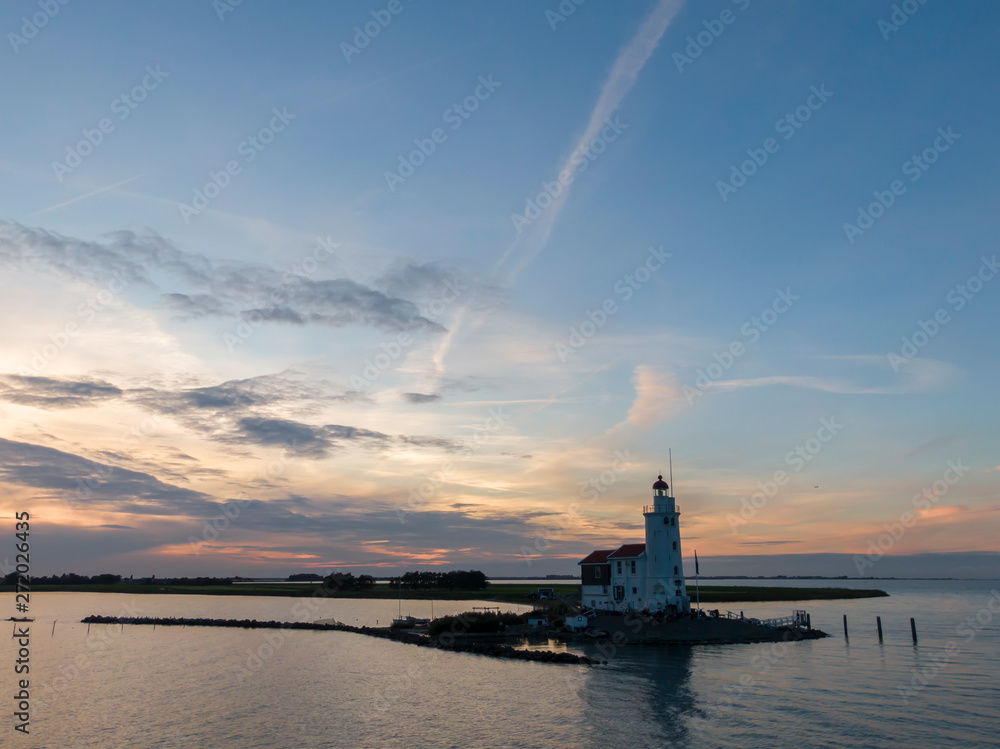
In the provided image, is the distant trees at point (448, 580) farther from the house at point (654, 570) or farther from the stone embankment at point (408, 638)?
the house at point (654, 570)

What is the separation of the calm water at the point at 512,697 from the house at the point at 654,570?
943 centimetres

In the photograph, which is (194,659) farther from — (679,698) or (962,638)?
(962,638)

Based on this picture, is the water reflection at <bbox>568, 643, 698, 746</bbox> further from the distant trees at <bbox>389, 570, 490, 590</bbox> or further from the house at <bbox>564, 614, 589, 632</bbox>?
the distant trees at <bbox>389, 570, 490, 590</bbox>

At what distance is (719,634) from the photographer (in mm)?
65875

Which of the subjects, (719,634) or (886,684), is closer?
(886,684)

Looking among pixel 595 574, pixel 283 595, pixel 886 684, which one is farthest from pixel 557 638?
pixel 283 595

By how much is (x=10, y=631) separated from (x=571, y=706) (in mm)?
94714

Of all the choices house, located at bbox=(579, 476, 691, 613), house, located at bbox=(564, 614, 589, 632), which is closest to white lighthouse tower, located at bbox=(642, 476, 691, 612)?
house, located at bbox=(579, 476, 691, 613)

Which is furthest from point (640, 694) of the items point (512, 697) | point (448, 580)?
point (448, 580)

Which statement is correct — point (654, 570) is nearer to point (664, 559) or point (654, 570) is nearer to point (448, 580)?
point (664, 559)

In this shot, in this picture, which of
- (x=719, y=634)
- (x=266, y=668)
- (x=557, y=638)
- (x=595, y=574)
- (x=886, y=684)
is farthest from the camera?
(x=595, y=574)

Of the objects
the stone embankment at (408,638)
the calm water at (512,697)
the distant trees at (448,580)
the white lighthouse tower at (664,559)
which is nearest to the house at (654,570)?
the white lighthouse tower at (664,559)

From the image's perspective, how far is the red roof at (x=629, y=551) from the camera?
7588 centimetres

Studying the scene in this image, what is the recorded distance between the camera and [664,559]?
73.1 m
